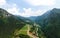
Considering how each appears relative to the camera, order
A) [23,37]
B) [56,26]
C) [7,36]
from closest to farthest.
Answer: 1. [23,37]
2. [7,36]
3. [56,26]

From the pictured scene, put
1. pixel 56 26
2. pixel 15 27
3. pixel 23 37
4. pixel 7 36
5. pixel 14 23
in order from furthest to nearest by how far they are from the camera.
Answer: pixel 56 26
pixel 14 23
pixel 15 27
pixel 7 36
pixel 23 37

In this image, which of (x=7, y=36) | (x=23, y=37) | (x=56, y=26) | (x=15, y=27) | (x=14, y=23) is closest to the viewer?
(x=23, y=37)

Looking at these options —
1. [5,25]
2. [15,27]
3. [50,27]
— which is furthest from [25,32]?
[50,27]

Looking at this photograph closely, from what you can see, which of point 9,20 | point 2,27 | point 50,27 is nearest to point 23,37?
point 2,27

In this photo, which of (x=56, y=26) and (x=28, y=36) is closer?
(x=28, y=36)

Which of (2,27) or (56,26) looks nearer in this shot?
(2,27)

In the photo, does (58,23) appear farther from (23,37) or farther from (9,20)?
(23,37)

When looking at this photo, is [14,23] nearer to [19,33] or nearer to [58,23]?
[19,33]

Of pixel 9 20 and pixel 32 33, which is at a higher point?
pixel 9 20

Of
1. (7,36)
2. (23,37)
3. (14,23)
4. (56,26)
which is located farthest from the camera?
(56,26)
